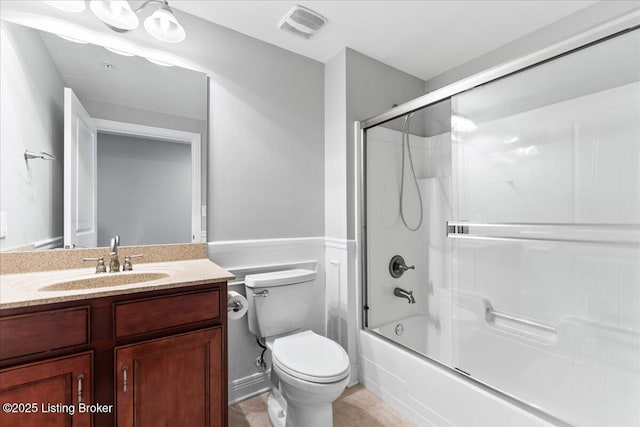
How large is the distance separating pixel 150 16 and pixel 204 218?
44.7 inches

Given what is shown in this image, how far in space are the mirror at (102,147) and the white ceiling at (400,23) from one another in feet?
1.59

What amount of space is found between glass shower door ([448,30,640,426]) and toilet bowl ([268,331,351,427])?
2.32 ft

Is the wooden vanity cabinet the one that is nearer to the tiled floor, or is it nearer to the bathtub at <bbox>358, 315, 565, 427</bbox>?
the tiled floor

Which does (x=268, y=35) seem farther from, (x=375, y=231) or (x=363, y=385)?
(x=363, y=385)

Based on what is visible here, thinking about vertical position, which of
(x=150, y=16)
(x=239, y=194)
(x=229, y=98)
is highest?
(x=150, y=16)

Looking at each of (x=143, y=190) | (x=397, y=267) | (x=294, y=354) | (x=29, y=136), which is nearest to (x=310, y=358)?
(x=294, y=354)

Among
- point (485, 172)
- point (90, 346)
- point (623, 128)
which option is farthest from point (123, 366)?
point (623, 128)

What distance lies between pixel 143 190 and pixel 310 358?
1291 millimetres

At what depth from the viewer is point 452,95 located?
159cm

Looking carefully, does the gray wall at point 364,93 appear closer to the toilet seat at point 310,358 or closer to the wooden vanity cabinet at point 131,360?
the toilet seat at point 310,358

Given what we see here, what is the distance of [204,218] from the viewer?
180cm

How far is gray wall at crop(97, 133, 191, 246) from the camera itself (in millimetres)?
1565

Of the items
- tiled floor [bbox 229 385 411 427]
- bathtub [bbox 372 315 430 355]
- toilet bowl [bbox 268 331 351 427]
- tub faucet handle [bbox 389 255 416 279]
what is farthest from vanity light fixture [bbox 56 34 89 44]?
bathtub [bbox 372 315 430 355]

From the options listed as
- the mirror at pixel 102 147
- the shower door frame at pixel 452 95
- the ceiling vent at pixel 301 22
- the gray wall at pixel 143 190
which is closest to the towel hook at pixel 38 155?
the mirror at pixel 102 147
